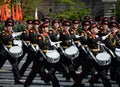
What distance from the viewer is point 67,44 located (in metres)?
15.4

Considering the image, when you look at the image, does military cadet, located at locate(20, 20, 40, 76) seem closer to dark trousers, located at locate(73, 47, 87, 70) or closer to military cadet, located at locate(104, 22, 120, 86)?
dark trousers, located at locate(73, 47, 87, 70)

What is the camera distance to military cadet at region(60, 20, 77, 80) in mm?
14714

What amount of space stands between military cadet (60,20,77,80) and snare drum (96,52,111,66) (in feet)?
5.32

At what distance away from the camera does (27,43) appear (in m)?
16.2

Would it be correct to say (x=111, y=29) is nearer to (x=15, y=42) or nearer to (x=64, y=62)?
(x=64, y=62)

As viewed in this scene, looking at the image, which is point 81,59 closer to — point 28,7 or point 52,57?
point 52,57

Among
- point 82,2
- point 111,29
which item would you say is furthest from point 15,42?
point 82,2

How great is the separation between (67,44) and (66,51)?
→ 3.41 feet

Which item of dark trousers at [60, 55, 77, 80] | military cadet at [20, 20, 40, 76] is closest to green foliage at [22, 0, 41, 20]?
military cadet at [20, 20, 40, 76]

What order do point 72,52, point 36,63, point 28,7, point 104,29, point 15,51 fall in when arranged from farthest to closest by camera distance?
point 28,7 → point 104,29 → point 15,51 → point 72,52 → point 36,63

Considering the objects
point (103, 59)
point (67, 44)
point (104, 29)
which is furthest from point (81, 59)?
point (103, 59)

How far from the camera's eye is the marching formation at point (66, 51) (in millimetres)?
13445

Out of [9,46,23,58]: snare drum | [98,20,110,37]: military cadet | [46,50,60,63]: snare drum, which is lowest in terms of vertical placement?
[9,46,23,58]: snare drum

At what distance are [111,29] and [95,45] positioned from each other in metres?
0.61
